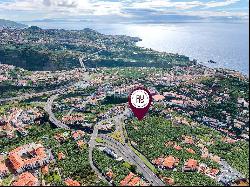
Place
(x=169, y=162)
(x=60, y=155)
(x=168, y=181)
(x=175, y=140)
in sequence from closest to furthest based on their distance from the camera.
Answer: (x=168, y=181)
(x=169, y=162)
(x=60, y=155)
(x=175, y=140)

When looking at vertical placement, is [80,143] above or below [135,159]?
above

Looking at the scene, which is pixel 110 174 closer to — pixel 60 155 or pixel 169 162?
pixel 169 162

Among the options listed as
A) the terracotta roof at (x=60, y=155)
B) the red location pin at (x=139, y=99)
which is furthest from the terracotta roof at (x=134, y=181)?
the terracotta roof at (x=60, y=155)

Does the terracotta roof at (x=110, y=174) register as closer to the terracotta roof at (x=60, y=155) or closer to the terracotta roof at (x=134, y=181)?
the terracotta roof at (x=134, y=181)

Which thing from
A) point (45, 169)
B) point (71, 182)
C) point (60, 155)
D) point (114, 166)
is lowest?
point (45, 169)

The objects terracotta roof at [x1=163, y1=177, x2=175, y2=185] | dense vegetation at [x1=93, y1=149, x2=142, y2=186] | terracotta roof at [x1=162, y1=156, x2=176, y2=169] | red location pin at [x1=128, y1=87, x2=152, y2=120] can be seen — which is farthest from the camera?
terracotta roof at [x1=162, y1=156, x2=176, y2=169]

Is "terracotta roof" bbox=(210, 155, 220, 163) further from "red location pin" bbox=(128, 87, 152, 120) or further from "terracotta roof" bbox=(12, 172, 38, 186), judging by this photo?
"terracotta roof" bbox=(12, 172, 38, 186)

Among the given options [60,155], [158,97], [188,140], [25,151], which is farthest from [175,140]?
[158,97]

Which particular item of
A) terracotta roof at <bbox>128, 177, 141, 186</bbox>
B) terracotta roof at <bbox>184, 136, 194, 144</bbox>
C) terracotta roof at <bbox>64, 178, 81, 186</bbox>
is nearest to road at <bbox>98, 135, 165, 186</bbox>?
terracotta roof at <bbox>128, 177, 141, 186</bbox>
